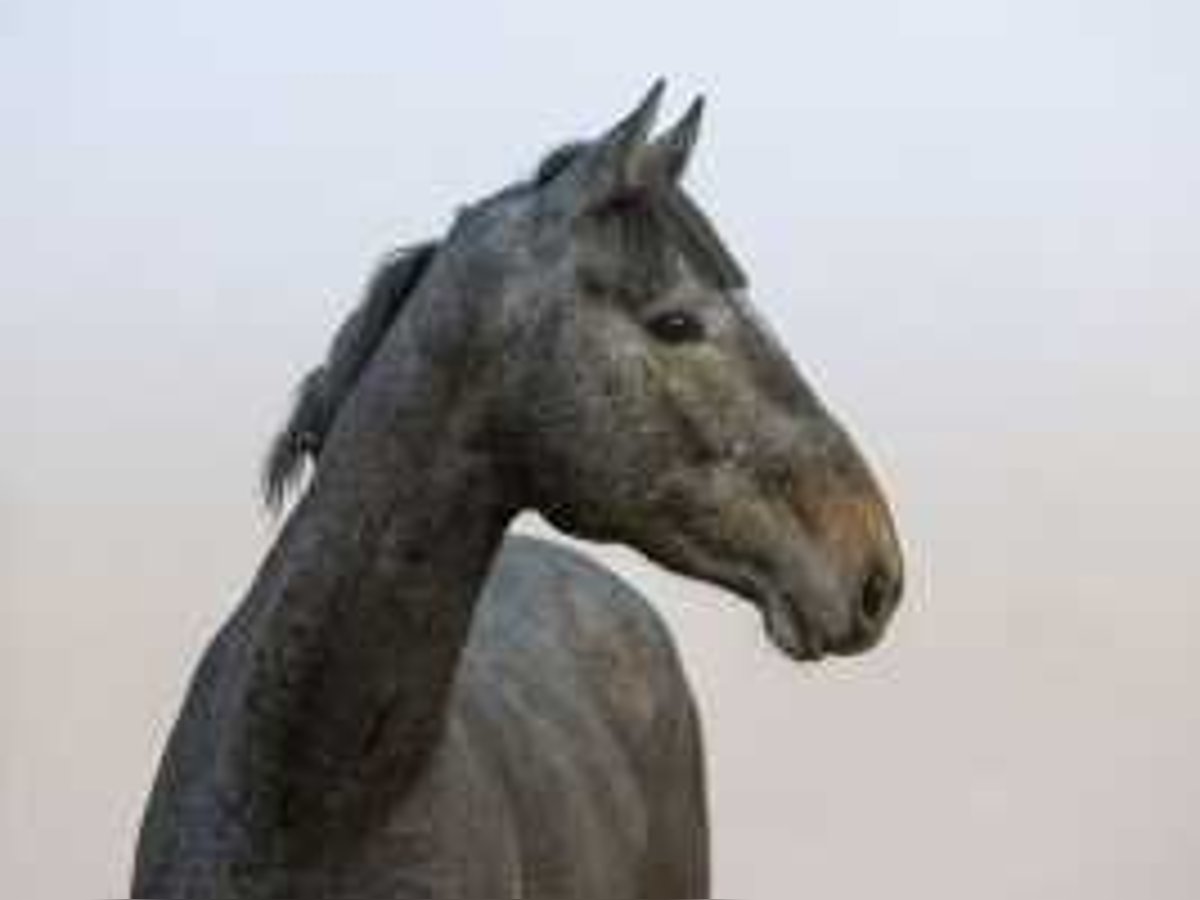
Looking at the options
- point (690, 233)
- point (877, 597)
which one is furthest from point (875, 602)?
point (690, 233)

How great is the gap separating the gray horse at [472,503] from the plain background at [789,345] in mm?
1037

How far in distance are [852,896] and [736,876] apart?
0.10 meters

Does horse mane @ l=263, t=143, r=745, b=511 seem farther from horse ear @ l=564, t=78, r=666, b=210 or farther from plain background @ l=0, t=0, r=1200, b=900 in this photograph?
plain background @ l=0, t=0, r=1200, b=900

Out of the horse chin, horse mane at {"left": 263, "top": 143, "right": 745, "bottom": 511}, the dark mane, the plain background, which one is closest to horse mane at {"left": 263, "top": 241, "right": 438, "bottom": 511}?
horse mane at {"left": 263, "top": 143, "right": 745, "bottom": 511}

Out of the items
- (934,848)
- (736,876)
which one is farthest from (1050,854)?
(736,876)

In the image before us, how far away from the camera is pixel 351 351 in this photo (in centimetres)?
112

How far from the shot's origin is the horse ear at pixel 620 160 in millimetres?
1045

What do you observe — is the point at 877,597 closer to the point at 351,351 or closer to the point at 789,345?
the point at 351,351

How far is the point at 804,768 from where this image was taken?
7.41 ft

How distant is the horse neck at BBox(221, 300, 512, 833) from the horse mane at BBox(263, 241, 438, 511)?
24 mm

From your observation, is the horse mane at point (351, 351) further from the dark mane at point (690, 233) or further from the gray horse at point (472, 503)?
the dark mane at point (690, 233)

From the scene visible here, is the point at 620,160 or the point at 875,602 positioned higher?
the point at 620,160

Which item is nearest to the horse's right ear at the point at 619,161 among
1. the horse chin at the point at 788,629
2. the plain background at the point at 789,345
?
the horse chin at the point at 788,629

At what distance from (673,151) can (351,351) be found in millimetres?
168
